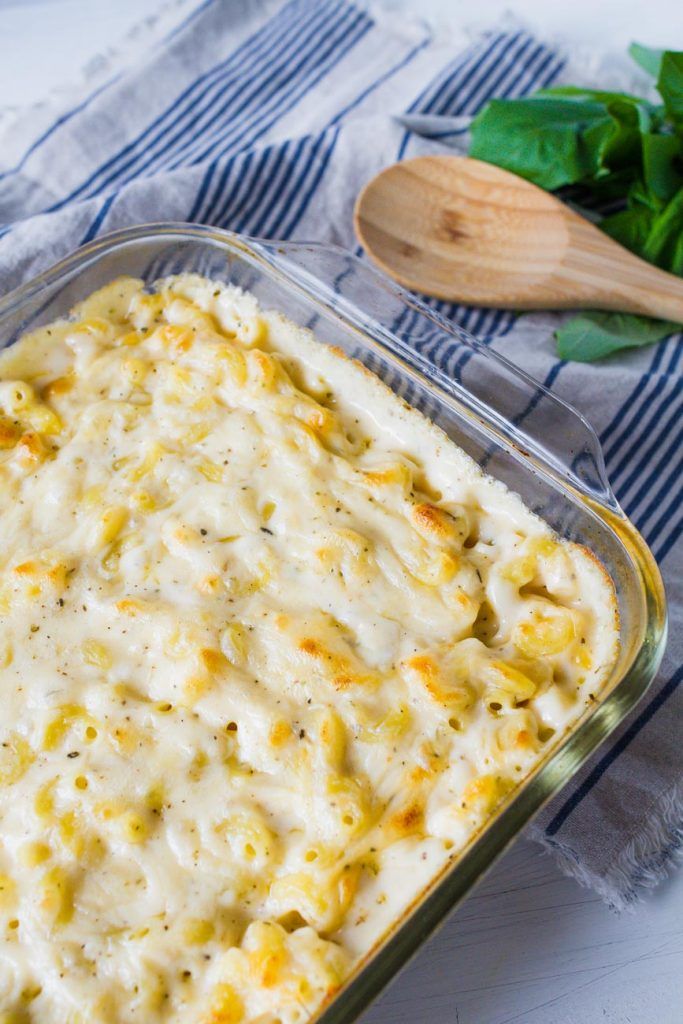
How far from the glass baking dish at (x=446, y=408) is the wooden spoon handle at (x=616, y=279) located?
61 cm

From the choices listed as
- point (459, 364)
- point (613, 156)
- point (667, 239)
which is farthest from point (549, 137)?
point (459, 364)

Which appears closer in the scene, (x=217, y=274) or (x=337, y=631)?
(x=337, y=631)

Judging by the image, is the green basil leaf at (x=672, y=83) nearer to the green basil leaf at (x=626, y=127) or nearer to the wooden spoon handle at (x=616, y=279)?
the green basil leaf at (x=626, y=127)

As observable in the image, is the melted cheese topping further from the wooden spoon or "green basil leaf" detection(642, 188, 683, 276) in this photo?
"green basil leaf" detection(642, 188, 683, 276)

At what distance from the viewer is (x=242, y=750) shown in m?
1.78

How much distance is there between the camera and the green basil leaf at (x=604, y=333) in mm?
2734

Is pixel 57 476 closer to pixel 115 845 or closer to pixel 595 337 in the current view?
pixel 115 845

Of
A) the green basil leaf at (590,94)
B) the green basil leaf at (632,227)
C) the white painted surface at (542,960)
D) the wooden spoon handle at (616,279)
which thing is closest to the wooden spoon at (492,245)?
the wooden spoon handle at (616,279)

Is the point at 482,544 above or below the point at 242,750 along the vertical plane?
above

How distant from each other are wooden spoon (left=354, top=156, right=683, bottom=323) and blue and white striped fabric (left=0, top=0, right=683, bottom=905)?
9 centimetres

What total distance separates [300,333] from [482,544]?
612 millimetres

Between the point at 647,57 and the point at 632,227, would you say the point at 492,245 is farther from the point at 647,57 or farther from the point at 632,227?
the point at 647,57

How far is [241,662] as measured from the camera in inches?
73.0

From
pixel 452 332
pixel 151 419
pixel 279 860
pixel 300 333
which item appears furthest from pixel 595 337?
pixel 279 860
